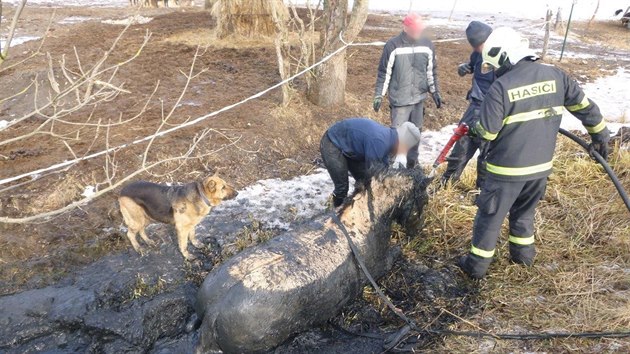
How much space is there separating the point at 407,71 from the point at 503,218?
248 centimetres

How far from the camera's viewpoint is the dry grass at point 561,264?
3.56 metres

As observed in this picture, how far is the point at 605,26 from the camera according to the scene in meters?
18.2

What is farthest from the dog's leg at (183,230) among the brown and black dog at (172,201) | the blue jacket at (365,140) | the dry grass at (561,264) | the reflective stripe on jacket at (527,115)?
the reflective stripe on jacket at (527,115)

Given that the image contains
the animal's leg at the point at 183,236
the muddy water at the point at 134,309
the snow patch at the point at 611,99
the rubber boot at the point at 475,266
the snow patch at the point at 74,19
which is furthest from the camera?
the snow patch at the point at 74,19

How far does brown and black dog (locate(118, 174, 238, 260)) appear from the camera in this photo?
4.35 m

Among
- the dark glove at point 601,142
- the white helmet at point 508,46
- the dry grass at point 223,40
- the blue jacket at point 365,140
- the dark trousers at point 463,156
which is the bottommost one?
the dark trousers at point 463,156

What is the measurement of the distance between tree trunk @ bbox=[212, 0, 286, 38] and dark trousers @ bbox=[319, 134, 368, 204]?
8197 millimetres

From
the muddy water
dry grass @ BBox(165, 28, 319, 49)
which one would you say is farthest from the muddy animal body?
dry grass @ BBox(165, 28, 319, 49)

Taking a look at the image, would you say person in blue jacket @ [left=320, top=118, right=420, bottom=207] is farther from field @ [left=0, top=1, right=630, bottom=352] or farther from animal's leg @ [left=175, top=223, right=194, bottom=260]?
animal's leg @ [left=175, top=223, right=194, bottom=260]

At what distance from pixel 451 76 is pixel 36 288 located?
9109 mm

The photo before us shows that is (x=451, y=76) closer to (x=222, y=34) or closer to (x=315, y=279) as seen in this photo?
(x=222, y=34)

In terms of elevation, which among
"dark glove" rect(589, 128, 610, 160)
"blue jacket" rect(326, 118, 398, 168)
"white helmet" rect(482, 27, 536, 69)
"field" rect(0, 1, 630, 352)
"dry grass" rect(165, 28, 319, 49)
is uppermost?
"white helmet" rect(482, 27, 536, 69)

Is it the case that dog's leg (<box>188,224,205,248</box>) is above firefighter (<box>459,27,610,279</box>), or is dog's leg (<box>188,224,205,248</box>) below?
below

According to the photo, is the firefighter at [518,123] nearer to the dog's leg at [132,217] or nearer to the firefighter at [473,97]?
the firefighter at [473,97]
